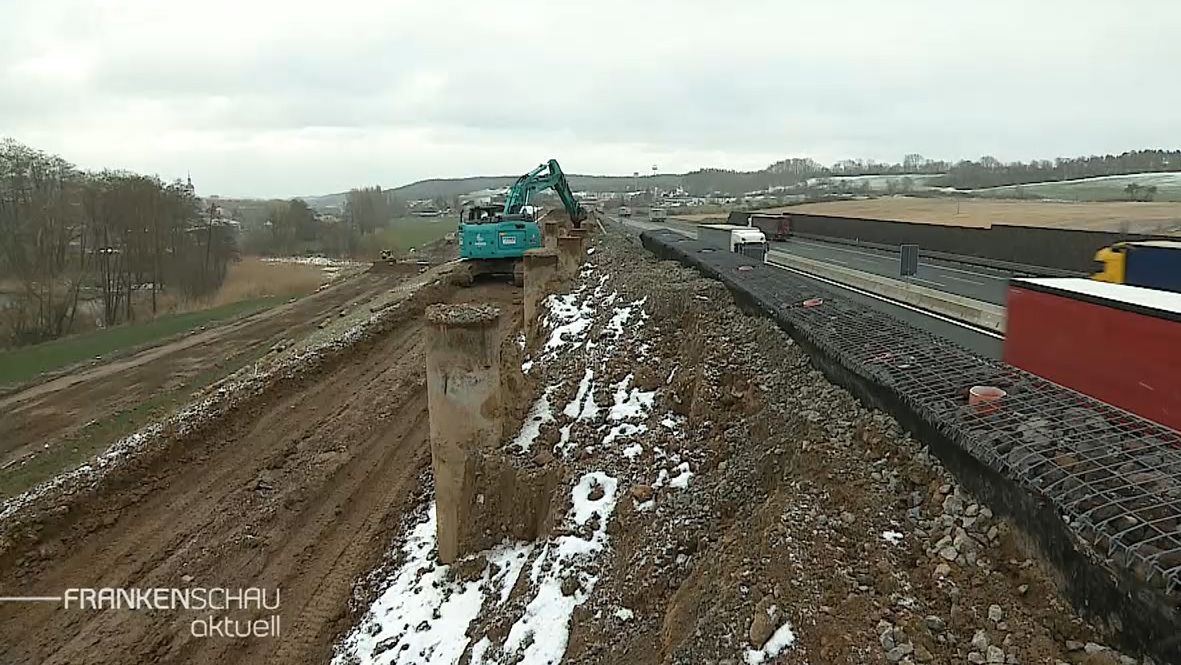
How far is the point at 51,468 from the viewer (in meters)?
12.8

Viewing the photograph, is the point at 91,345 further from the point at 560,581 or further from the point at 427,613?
the point at 560,581

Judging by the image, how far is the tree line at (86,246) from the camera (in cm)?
3141

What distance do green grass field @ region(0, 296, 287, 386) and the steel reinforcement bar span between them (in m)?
22.3

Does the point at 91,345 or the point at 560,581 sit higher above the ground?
the point at 560,581

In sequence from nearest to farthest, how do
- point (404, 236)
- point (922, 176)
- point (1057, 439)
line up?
point (1057, 439), point (404, 236), point (922, 176)

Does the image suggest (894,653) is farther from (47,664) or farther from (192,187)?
(192,187)

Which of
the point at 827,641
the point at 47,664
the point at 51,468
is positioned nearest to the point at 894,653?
the point at 827,641

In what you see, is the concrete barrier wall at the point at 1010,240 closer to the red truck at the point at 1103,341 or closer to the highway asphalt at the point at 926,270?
the highway asphalt at the point at 926,270

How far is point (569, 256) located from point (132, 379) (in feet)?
37.0

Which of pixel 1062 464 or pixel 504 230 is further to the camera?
pixel 504 230

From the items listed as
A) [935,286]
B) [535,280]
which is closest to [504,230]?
[535,280]

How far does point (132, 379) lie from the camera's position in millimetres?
19094

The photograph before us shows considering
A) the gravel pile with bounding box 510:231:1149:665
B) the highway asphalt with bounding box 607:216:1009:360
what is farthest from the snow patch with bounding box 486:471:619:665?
the highway asphalt with bounding box 607:216:1009:360

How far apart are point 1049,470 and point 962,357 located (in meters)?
2.92
